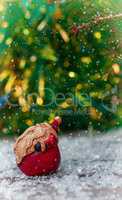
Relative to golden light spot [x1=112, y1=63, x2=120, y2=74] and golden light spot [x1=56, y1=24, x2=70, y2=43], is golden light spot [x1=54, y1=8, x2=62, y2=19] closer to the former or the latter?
golden light spot [x1=56, y1=24, x2=70, y2=43]

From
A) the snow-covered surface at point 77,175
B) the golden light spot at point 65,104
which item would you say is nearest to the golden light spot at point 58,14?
the golden light spot at point 65,104

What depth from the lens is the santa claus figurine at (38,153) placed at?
11.0 feet

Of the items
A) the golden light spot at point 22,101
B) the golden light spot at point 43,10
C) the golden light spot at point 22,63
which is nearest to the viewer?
the golden light spot at point 43,10

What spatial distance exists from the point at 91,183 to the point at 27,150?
44 cm

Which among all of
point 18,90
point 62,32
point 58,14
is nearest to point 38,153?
point 18,90

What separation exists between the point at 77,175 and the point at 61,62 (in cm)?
89

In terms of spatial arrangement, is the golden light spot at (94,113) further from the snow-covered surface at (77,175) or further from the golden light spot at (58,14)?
the golden light spot at (58,14)

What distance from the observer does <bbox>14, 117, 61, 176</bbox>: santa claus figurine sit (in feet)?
11.0

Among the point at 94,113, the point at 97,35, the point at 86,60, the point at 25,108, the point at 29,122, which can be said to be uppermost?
the point at 97,35

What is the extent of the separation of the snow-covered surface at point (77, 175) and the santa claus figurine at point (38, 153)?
5 centimetres

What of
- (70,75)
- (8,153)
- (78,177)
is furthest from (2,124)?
(78,177)

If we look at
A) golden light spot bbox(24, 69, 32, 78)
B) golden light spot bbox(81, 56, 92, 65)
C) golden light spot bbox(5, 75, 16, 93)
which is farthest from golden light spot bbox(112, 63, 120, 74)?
golden light spot bbox(5, 75, 16, 93)

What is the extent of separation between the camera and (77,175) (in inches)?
131

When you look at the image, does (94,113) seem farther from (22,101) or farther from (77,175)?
(77,175)
